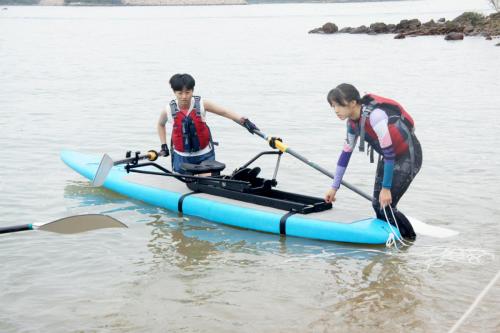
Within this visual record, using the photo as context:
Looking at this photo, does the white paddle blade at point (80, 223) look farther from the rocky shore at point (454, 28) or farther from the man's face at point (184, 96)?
the rocky shore at point (454, 28)

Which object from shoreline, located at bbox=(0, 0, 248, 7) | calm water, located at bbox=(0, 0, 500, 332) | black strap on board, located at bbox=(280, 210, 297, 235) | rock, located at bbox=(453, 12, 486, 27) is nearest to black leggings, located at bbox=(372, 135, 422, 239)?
calm water, located at bbox=(0, 0, 500, 332)

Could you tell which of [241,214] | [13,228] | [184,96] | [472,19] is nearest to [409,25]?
[472,19]

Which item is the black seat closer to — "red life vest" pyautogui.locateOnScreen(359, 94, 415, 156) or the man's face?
the man's face

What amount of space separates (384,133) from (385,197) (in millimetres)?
624

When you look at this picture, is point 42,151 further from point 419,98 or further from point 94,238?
point 419,98

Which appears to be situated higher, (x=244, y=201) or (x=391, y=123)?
(x=391, y=123)

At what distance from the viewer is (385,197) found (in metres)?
6.73

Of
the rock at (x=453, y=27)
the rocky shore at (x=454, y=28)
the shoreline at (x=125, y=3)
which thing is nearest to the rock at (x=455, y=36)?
the rocky shore at (x=454, y=28)

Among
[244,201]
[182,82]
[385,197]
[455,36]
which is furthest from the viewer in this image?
[455,36]

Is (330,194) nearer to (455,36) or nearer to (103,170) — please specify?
(103,170)

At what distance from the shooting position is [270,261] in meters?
6.99

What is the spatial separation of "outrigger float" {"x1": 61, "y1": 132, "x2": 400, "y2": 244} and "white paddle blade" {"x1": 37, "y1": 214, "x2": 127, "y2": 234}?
244 centimetres

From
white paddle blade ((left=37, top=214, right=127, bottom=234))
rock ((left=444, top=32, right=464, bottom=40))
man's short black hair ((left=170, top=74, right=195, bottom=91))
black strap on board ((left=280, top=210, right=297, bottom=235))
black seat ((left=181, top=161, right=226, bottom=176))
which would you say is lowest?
black strap on board ((left=280, top=210, right=297, bottom=235))

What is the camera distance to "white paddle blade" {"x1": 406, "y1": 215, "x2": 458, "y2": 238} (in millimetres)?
7617
